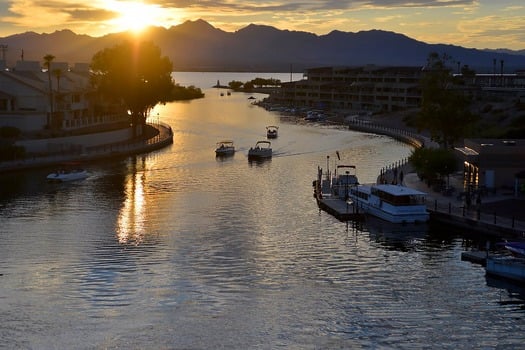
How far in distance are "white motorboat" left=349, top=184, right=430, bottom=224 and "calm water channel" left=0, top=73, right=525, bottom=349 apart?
158 cm

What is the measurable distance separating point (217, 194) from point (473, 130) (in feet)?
82.6

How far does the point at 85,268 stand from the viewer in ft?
91.4

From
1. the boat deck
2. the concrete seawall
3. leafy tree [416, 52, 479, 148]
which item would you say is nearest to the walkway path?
the boat deck

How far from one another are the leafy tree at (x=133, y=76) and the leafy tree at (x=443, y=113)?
85.0 feet

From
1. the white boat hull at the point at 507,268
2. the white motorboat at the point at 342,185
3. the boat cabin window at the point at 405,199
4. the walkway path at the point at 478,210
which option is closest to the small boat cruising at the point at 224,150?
the white motorboat at the point at 342,185

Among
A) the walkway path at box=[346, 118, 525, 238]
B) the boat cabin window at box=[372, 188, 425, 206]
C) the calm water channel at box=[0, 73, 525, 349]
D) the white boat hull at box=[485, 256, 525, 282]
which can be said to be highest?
the boat cabin window at box=[372, 188, 425, 206]

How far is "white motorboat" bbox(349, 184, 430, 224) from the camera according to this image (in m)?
35.5

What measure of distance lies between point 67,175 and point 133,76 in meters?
25.7

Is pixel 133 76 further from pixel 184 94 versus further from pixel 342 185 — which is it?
pixel 184 94

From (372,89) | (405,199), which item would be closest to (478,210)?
(405,199)

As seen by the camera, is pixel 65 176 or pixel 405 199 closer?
pixel 405 199

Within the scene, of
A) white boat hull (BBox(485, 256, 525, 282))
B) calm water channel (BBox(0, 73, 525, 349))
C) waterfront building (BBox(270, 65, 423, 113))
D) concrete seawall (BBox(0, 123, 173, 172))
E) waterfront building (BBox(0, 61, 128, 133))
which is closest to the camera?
calm water channel (BBox(0, 73, 525, 349))

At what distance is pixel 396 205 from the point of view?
35.7 m

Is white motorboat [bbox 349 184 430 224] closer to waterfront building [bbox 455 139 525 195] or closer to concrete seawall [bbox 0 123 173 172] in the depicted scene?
waterfront building [bbox 455 139 525 195]
